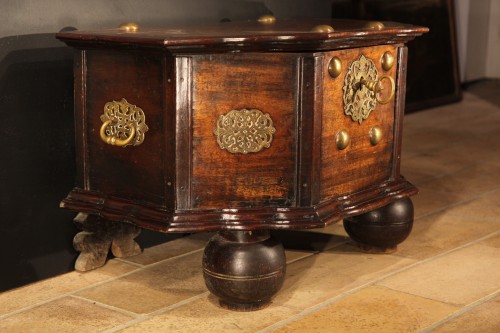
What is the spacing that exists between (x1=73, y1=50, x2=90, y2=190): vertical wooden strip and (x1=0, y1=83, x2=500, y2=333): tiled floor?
335mm

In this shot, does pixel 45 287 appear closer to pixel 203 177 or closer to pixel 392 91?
pixel 203 177

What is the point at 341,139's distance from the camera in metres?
2.40

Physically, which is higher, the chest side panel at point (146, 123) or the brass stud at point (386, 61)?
the brass stud at point (386, 61)

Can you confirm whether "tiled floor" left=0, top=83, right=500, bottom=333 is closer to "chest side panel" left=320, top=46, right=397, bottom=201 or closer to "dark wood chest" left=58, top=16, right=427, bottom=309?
"dark wood chest" left=58, top=16, right=427, bottom=309

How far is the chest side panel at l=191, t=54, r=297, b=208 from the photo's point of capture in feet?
7.34

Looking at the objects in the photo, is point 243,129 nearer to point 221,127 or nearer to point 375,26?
point 221,127

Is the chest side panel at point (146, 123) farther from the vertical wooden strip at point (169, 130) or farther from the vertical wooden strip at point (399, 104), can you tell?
the vertical wooden strip at point (399, 104)

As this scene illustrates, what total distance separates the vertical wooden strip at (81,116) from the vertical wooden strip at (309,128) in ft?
1.94

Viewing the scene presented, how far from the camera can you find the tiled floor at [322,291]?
2.30 meters

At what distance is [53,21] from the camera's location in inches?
99.7

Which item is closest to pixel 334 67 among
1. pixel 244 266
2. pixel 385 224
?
pixel 244 266

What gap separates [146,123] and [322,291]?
0.70 meters

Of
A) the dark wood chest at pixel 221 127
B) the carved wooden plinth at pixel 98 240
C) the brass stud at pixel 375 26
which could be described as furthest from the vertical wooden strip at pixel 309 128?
the carved wooden plinth at pixel 98 240

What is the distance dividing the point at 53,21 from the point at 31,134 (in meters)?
0.32
